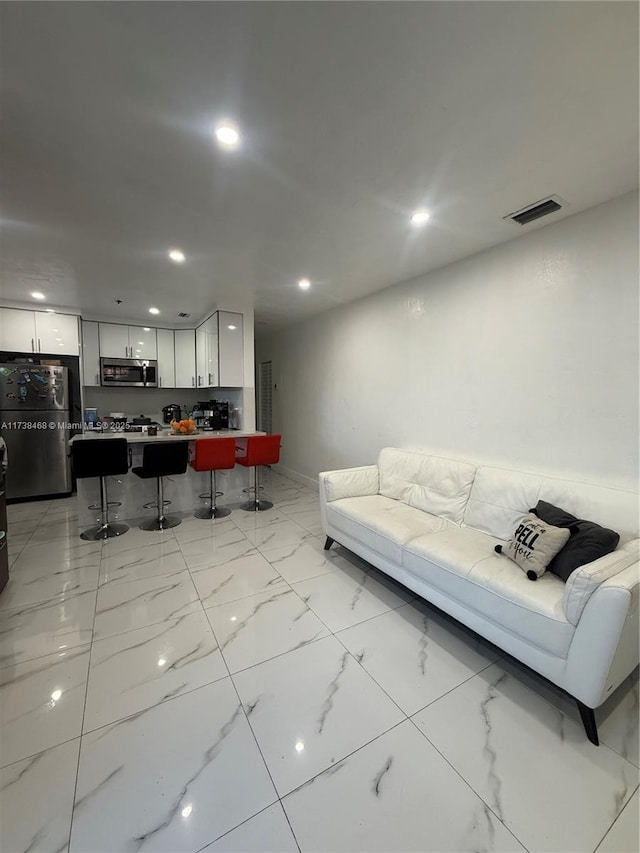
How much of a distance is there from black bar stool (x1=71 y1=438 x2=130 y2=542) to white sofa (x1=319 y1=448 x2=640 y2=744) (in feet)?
6.67

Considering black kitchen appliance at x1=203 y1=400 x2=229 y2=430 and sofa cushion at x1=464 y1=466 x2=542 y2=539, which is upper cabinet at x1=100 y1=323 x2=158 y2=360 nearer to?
black kitchen appliance at x1=203 y1=400 x2=229 y2=430

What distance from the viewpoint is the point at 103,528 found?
348 centimetres

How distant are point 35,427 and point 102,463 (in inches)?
80.9

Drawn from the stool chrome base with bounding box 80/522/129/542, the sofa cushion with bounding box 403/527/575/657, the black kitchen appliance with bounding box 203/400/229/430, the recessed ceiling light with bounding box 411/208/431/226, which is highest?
the recessed ceiling light with bounding box 411/208/431/226

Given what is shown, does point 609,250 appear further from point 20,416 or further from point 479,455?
point 20,416

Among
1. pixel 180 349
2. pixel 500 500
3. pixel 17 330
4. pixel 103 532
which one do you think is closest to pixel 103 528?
pixel 103 532

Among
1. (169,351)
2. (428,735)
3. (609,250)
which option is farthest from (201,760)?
(169,351)

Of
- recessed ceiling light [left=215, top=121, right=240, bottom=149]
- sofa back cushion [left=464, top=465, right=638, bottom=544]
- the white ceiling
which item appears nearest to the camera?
the white ceiling

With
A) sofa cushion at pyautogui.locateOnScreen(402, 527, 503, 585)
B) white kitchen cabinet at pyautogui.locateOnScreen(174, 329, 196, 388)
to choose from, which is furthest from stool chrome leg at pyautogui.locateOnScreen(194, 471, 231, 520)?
sofa cushion at pyautogui.locateOnScreen(402, 527, 503, 585)

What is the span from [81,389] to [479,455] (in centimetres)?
527

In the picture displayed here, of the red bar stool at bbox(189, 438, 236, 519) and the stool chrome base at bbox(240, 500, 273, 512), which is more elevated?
the red bar stool at bbox(189, 438, 236, 519)

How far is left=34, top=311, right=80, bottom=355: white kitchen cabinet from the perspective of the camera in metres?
4.55

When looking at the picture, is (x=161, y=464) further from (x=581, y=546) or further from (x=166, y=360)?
(x=581, y=546)

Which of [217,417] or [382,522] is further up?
[217,417]
